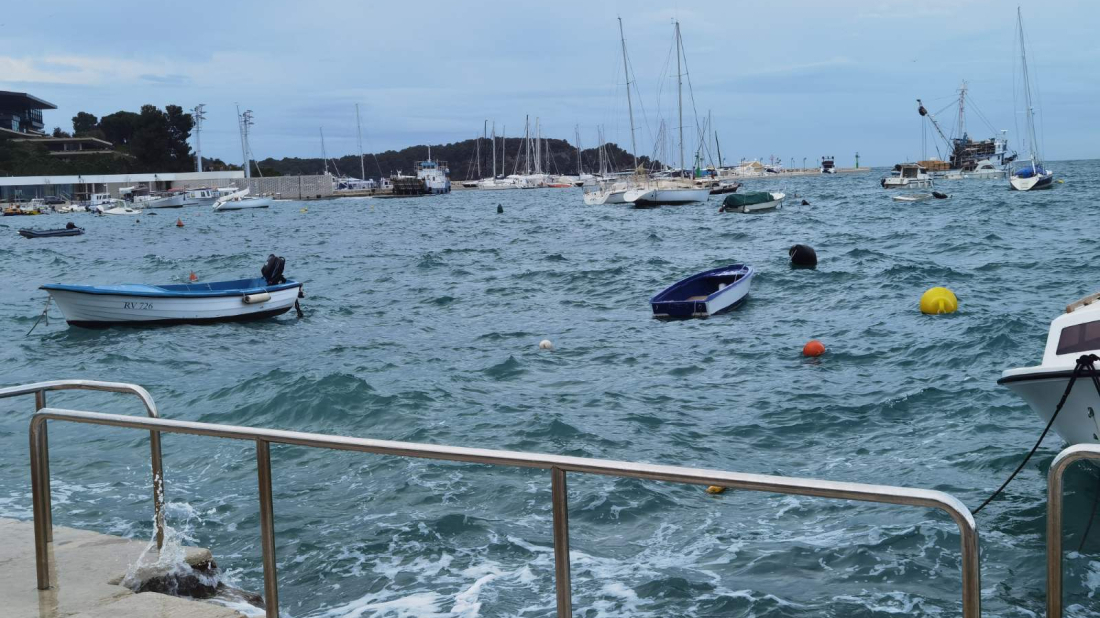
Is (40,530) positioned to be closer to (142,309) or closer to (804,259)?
(142,309)

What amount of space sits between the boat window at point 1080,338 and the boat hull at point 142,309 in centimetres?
1891

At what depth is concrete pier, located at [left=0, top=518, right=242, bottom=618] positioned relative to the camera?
15.1 feet

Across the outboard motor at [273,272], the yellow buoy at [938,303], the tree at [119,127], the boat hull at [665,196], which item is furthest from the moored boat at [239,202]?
the yellow buoy at [938,303]

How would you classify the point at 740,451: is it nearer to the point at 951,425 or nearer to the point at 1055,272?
the point at 951,425

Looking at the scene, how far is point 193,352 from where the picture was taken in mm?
20109

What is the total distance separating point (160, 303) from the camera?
896 inches

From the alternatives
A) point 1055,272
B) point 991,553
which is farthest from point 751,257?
point 991,553

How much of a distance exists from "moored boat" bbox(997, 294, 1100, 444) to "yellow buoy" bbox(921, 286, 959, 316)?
11.5 meters

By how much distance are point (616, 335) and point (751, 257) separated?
650 inches

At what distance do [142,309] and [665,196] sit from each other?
171ft

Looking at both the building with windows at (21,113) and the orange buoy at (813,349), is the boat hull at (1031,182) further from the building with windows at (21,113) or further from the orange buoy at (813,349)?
the building with windows at (21,113)

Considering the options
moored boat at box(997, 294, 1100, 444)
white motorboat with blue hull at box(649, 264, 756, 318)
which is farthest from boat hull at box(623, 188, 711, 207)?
moored boat at box(997, 294, 1100, 444)

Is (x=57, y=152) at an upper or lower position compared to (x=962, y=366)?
upper

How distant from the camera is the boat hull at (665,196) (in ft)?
232
